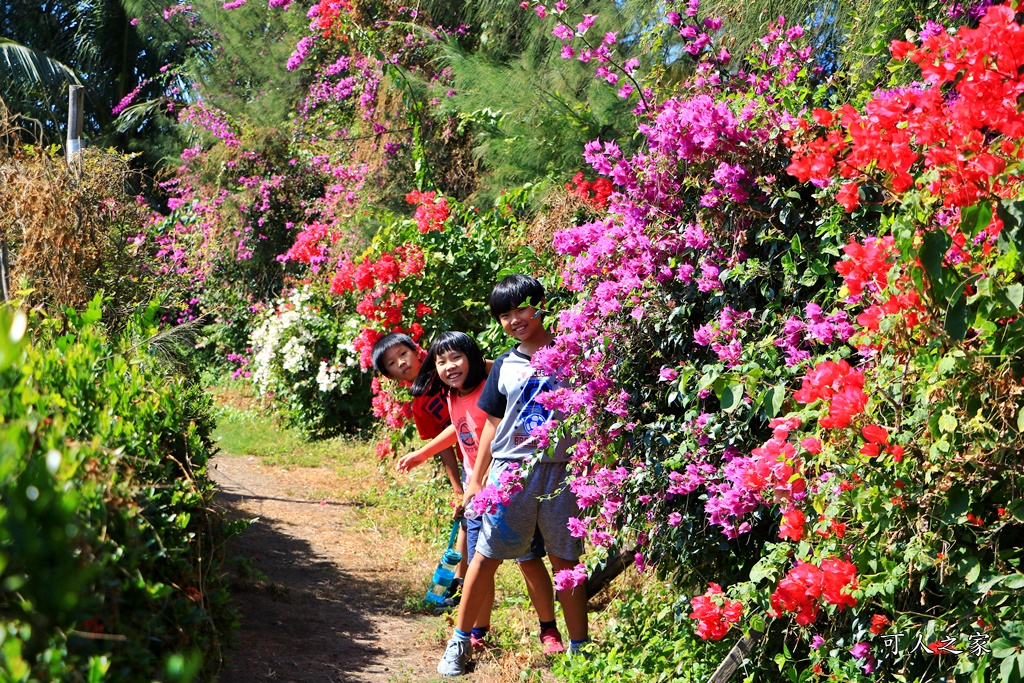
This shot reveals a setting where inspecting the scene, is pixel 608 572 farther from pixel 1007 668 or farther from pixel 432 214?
pixel 432 214

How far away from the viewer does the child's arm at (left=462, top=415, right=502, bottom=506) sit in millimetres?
3777

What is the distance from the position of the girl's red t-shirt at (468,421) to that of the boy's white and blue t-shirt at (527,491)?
0.41 meters

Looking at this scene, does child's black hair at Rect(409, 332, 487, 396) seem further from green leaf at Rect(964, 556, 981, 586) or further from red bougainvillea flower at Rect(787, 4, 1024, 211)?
green leaf at Rect(964, 556, 981, 586)

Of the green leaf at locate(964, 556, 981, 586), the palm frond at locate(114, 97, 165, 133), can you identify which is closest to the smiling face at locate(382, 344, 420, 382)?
the green leaf at locate(964, 556, 981, 586)

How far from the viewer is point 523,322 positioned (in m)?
3.71

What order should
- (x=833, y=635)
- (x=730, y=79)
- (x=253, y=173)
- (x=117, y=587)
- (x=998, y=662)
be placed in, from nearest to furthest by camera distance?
1. (x=117, y=587)
2. (x=998, y=662)
3. (x=833, y=635)
4. (x=730, y=79)
5. (x=253, y=173)

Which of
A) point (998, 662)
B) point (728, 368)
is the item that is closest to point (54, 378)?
point (728, 368)

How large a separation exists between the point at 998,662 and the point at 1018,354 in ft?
2.57

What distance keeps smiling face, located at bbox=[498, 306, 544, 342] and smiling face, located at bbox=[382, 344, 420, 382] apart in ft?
3.04

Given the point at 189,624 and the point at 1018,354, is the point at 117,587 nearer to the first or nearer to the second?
the point at 189,624

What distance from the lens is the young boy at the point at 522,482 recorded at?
3625 millimetres

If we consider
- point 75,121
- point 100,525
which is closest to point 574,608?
point 100,525

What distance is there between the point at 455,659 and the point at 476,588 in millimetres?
316

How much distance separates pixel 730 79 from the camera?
3607 millimetres
